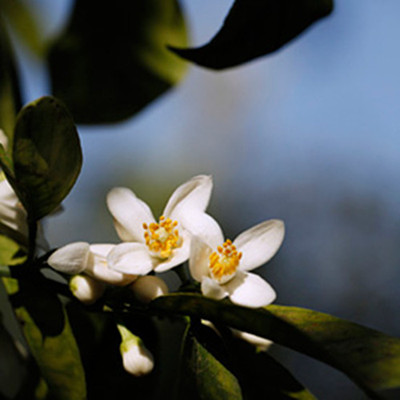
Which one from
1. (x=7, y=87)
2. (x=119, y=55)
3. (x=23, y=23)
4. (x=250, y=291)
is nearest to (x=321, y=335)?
(x=250, y=291)

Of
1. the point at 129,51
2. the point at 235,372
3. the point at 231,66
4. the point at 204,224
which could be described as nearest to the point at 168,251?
the point at 204,224

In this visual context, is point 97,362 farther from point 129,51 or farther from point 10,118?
point 129,51

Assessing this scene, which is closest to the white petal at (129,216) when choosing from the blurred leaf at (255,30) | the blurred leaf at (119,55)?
the blurred leaf at (255,30)

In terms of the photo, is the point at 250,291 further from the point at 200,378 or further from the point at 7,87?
the point at 7,87

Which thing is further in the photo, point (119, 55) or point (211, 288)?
point (119, 55)

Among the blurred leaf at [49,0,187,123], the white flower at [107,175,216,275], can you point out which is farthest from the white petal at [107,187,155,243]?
the blurred leaf at [49,0,187,123]
